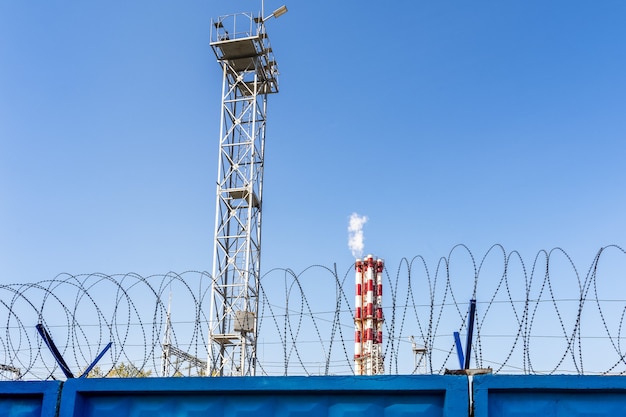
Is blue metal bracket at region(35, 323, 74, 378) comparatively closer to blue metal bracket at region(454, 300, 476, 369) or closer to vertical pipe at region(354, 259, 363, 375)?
blue metal bracket at region(454, 300, 476, 369)

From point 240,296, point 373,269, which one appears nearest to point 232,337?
point 240,296

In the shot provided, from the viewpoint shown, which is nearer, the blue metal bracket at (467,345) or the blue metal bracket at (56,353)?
the blue metal bracket at (467,345)

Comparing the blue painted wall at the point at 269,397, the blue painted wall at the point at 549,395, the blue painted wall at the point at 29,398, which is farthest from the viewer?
the blue painted wall at the point at 29,398

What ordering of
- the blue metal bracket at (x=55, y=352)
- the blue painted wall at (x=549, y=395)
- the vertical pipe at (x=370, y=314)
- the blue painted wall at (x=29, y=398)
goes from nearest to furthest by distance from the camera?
the blue painted wall at (x=549, y=395)
the blue painted wall at (x=29, y=398)
the blue metal bracket at (x=55, y=352)
the vertical pipe at (x=370, y=314)

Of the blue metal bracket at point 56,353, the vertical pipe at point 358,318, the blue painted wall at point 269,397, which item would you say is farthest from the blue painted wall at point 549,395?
the vertical pipe at point 358,318

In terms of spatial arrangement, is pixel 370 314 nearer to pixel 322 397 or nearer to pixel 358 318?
pixel 358 318

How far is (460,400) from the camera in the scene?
16.1ft

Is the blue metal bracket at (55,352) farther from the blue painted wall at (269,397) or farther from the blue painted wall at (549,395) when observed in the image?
the blue painted wall at (549,395)

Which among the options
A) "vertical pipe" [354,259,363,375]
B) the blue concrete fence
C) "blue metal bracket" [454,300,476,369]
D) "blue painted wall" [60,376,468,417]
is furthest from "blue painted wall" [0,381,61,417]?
"vertical pipe" [354,259,363,375]

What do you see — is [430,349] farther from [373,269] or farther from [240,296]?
[373,269]

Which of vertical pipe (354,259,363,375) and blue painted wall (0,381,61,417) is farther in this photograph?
vertical pipe (354,259,363,375)

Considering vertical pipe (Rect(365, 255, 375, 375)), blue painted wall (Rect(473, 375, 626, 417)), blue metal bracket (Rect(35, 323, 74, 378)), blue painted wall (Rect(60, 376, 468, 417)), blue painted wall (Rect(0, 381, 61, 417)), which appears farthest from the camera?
vertical pipe (Rect(365, 255, 375, 375))

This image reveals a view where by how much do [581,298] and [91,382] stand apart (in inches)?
185

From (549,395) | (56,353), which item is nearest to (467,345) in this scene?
(549,395)
